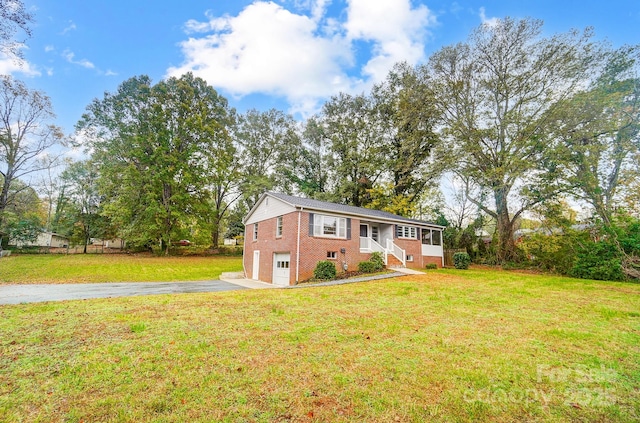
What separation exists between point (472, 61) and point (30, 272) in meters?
33.0

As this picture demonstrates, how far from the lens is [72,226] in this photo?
33.9 m

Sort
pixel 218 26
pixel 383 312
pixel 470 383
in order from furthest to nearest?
pixel 218 26, pixel 383 312, pixel 470 383

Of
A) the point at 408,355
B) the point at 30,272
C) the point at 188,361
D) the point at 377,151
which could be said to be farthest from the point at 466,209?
the point at 30,272

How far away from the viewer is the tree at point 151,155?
29062 millimetres

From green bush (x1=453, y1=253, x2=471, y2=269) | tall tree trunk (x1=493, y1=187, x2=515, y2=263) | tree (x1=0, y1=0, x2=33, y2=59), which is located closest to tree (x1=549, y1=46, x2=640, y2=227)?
tall tree trunk (x1=493, y1=187, x2=515, y2=263)

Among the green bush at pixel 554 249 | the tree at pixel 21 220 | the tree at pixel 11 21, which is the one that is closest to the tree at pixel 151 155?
the tree at pixel 21 220

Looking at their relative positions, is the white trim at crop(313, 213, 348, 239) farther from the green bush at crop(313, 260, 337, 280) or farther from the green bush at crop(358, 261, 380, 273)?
the green bush at crop(358, 261, 380, 273)

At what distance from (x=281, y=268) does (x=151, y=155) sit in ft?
73.3

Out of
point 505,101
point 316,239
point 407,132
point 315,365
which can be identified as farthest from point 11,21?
point 407,132

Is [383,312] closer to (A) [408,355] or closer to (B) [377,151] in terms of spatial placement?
(A) [408,355]

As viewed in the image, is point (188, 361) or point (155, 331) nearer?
point (188, 361)

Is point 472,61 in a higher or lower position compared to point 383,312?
higher

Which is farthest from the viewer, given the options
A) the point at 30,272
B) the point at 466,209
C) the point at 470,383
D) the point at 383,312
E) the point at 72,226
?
the point at 72,226

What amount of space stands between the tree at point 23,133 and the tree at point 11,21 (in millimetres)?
21951
